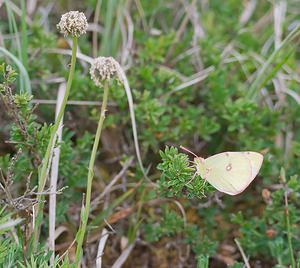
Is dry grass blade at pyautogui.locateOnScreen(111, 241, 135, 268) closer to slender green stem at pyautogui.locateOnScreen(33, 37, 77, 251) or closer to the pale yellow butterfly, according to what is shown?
slender green stem at pyautogui.locateOnScreen(33, 37, 77, 251)

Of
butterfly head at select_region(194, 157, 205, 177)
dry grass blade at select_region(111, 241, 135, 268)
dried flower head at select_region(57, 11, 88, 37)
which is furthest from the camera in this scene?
dry grass blade at select_region(111, 241, 135, 268)

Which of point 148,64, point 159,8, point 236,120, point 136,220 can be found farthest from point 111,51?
point 136,220

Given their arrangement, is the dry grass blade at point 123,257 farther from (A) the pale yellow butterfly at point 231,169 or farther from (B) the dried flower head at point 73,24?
(B) the dried flower head at point 73,24

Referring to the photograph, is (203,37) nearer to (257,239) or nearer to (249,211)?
(249,211)

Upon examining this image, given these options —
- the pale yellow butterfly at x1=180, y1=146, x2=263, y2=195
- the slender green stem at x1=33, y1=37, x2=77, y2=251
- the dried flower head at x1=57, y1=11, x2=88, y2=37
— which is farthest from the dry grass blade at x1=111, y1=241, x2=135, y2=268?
the dried flower head at x1=57, y1=11, x2=88, y2=37

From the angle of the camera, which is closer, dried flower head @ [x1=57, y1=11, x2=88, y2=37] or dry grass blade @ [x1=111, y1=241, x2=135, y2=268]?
dried flower head @ [x1=57, y1=11, x2=88, y2=37]

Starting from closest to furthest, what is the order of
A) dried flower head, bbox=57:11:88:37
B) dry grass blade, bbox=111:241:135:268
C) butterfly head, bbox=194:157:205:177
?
Answer: dried flower head, bbox=57:11:88:37 → butterfly head, bbox=194:157:205:177 → dry grass blade, bbox=111:241:135:268

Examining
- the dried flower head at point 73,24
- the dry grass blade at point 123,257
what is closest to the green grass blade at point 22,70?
the dried flower head at point 73,24

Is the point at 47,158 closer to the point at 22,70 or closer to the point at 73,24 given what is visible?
the point at 73,24
